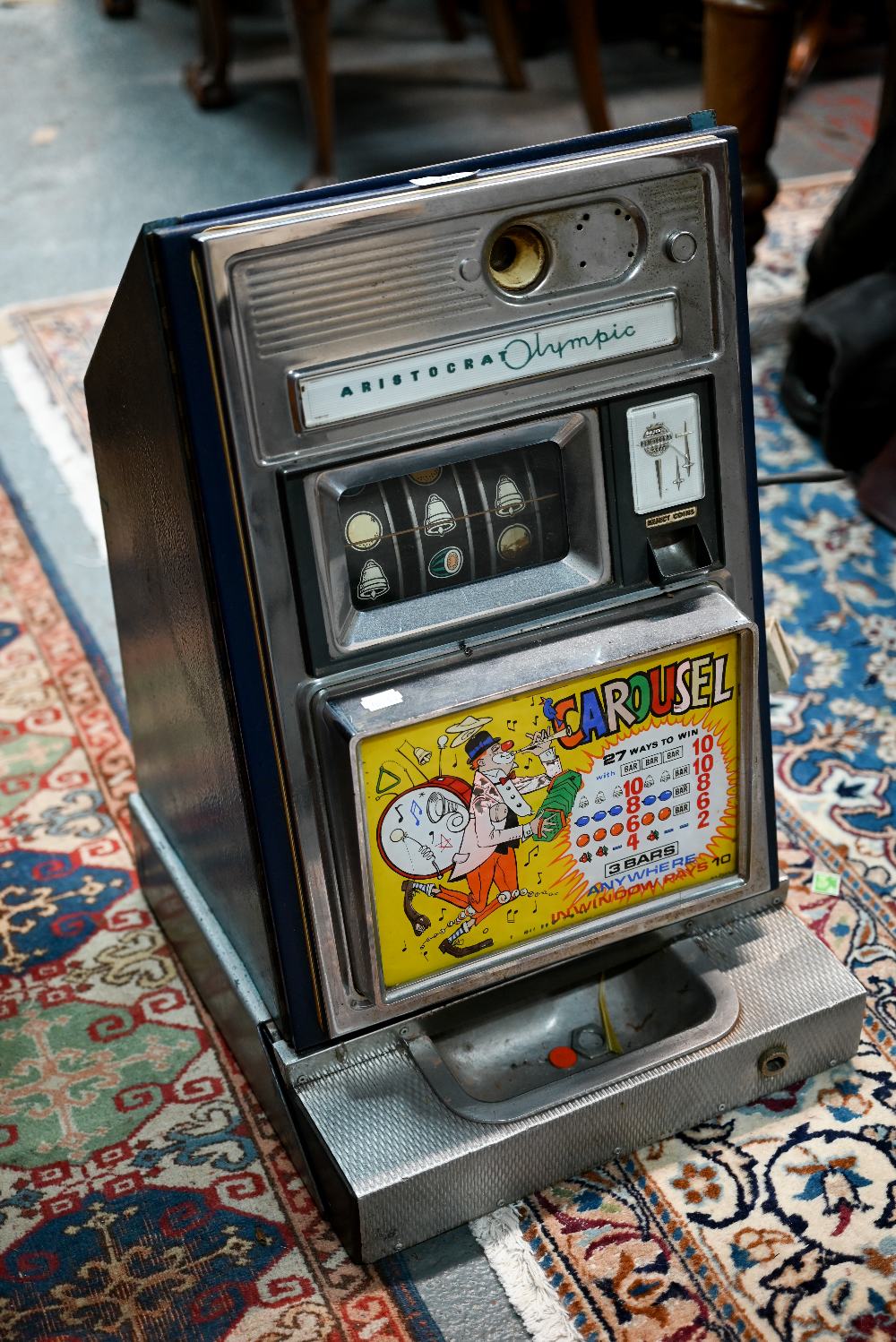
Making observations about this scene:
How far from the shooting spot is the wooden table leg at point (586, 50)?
3.43m

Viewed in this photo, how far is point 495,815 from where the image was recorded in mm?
1171

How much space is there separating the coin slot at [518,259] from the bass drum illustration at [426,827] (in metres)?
0.38

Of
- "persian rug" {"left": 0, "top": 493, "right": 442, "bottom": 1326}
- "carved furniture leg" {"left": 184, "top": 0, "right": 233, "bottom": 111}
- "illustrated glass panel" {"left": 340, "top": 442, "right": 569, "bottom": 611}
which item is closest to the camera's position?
"illustrated glass panel" {"left": 340, "top": 442, "right": 569, "bottom": 611}

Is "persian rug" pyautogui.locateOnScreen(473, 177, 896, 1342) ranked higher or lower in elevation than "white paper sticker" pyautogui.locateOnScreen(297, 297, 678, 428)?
lower

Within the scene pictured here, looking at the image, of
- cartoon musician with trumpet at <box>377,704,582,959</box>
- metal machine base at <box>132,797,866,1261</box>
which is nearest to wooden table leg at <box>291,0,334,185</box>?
metal machine base at <box>132,797,866,1261</box>

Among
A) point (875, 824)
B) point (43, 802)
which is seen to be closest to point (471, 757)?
point (875, 824)

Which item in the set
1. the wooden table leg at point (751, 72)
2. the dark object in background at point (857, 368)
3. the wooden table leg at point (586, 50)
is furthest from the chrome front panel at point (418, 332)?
the wooden table leg at point (586, 50)

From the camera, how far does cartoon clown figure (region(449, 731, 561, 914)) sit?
115 centimetres

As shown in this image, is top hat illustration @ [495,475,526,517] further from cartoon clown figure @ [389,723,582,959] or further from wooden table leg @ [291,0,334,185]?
wooden table leg @ [291,0,334,185]

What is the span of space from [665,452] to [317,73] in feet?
8.27

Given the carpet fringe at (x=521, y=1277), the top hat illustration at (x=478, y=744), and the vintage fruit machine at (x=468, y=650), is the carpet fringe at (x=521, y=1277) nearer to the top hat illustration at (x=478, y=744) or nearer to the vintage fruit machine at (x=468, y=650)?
the vintage fruit machine at (x=468, y=650)

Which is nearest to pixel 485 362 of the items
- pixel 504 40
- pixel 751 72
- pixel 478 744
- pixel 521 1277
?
pixel 478 744

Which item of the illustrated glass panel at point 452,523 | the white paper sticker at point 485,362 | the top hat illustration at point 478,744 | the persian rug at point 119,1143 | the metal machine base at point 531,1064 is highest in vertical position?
the white paper sticker at point 485,362

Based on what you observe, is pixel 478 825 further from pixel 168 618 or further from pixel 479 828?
pixel 168 618
